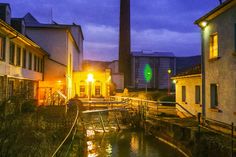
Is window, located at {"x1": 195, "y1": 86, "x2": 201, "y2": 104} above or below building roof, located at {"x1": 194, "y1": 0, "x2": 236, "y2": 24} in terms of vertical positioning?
below

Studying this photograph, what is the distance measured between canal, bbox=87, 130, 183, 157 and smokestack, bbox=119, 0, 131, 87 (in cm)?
3297

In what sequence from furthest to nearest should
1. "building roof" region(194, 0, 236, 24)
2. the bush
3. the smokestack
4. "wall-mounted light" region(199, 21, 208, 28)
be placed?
the smokestack
"wall-mounted light" region(199, 21, 208, 28)
"building roof" region(194, 0, 236, 24)
the bush

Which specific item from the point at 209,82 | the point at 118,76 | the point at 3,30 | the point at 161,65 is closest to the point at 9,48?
the point at 3,30

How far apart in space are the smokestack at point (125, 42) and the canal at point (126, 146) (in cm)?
3297

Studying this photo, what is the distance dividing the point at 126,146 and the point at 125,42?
124ft

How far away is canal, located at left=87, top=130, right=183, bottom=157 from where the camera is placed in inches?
611

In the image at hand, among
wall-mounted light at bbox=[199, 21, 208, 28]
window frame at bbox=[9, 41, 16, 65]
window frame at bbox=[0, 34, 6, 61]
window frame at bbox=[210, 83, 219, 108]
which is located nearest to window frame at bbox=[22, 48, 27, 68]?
window frame at bbox=[9, 41, 16, 65]

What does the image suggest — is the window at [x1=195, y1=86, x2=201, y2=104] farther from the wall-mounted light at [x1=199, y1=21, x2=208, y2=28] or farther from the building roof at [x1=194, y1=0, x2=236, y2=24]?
the building roof at [x1=194, y1=0, x2=236, y2=24]

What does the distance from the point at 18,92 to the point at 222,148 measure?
22.4ft

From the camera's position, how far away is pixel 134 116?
78.7ft

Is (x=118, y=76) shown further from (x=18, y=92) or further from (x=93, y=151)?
(x=18, y=92)

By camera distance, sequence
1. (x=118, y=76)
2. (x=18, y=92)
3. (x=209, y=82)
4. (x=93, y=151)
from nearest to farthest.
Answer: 1. (x=18, y=92)
2. (x=93, y=151)
3. (x=209, y=82)
4. (x=118, y=76)

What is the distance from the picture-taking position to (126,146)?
17.5 meters

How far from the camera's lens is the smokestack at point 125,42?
175 feet
